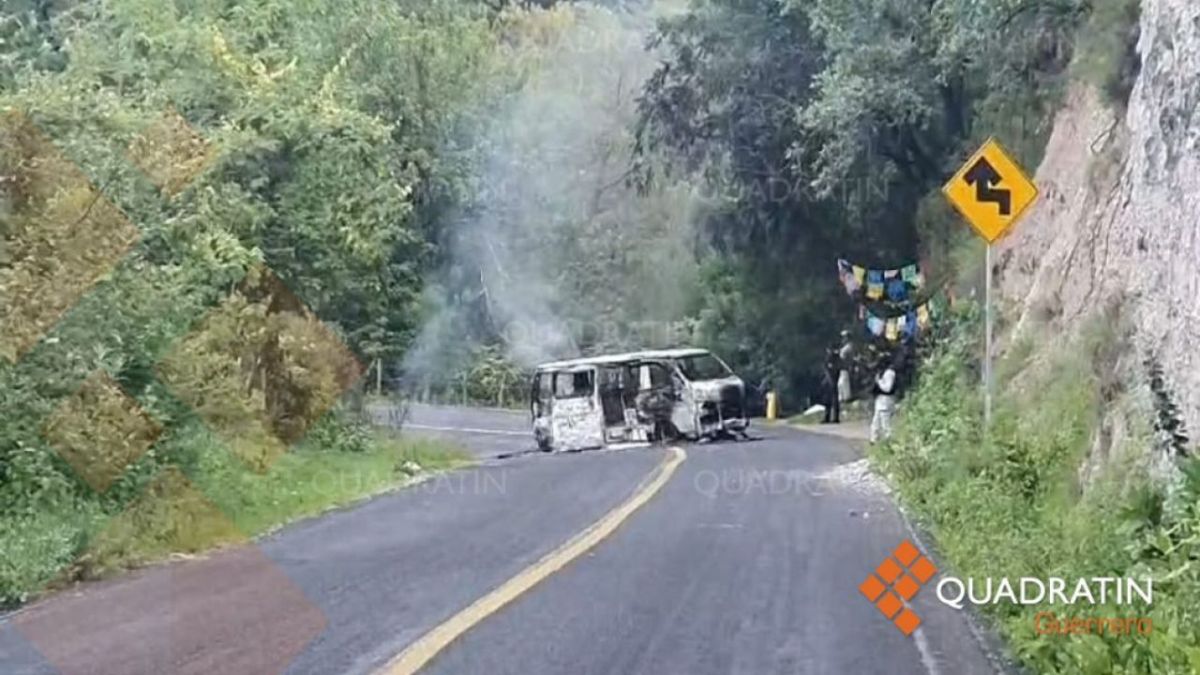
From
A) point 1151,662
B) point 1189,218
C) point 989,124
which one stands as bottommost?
point 1151,662

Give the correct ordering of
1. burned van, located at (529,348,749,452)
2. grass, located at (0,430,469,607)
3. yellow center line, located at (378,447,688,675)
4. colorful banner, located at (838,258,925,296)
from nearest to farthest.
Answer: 1. yellow center line, located at (378,447,688,675)
2. grass, located at (0,430,469,607)
3. burned van, located at (529,348,749,452)
4. colorful banner, located at (838,258,925,296)

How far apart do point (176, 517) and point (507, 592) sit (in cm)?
489

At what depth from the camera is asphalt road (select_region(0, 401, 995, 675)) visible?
9188mm

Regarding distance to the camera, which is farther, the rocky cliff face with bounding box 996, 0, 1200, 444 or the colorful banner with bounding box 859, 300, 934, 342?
the colorful banner with bounding box 859, 300, 934, 342

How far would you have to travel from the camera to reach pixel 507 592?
11.5 m

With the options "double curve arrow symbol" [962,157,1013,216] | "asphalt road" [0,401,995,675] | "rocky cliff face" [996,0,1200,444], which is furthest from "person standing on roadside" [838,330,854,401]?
"double curve arrow symbol" [962,157,1013,216]

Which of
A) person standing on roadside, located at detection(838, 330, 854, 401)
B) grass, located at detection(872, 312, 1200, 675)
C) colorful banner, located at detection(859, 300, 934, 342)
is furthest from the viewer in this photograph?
person standing on roadside, located at detection(838, 330, 854, 401)

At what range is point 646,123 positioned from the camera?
37188 mm

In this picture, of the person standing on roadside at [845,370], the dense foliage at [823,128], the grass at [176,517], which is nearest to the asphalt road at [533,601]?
the grass at [176,517]

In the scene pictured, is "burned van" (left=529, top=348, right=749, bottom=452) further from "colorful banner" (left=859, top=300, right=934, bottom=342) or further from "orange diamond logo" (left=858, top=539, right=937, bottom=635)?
"orange diamond logo" (left=858, top=539, right=937, bottom=635)

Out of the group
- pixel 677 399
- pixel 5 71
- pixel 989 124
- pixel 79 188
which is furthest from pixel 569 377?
pixel 79 188

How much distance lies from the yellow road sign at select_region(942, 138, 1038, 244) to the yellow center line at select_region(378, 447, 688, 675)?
4.39 m

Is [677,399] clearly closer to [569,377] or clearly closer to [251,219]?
[569,377]

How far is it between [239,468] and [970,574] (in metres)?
9.81
